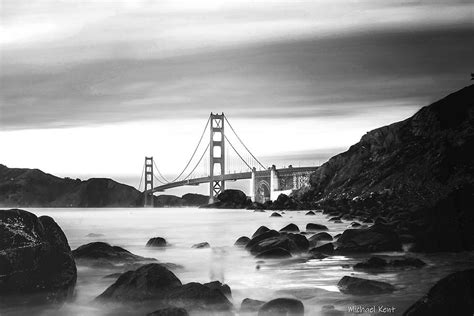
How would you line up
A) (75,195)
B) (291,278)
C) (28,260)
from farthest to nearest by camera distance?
(75,195)
(291,278)
(28,260)

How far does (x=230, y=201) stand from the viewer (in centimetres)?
5831

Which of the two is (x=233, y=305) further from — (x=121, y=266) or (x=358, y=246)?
(x=358, y=246)

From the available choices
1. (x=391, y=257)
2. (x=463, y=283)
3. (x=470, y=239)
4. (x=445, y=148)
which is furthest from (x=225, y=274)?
(x=445, y=148)

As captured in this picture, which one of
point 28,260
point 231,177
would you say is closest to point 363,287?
point 28,260

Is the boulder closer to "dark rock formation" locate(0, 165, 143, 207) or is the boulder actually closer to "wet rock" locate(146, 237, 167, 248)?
"wet rock" locate(146, 237, 167, 248)

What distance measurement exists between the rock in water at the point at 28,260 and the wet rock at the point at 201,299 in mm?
1814

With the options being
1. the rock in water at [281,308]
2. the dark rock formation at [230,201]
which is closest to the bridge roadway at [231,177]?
the dark rock formation at [230,201]

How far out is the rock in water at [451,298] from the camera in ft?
17.5

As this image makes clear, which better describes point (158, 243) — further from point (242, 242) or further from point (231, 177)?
point (231, 177)

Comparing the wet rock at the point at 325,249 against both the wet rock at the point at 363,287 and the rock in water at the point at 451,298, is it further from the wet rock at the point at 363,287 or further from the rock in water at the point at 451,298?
the rock in water at the point at 451,298

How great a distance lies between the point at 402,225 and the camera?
46.3 feet

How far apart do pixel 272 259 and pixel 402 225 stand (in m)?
4.45

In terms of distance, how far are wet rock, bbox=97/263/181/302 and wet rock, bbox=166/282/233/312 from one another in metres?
0.35

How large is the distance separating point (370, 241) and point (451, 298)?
6.34m
